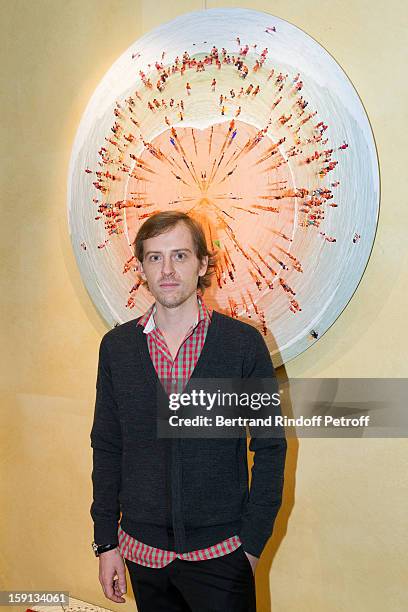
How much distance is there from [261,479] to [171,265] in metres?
0.51

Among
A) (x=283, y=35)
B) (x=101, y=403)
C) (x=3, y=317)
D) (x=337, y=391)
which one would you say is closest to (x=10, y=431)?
(x=3, y=317)

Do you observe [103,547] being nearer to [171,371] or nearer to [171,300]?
[171,371]

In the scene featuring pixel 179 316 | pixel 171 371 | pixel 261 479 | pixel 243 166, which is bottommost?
pixel 261 479

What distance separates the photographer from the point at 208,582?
1.39m

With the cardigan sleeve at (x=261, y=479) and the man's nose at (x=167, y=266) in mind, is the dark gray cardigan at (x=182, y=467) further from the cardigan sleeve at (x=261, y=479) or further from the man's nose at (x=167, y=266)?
the man's nose at (x=167, y=266)

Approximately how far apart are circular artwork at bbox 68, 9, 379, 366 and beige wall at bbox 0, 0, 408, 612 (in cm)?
6

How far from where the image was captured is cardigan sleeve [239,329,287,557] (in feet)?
4.59

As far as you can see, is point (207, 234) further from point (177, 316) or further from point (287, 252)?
point (177, 316)

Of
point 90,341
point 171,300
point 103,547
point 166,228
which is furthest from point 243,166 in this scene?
point 103,547

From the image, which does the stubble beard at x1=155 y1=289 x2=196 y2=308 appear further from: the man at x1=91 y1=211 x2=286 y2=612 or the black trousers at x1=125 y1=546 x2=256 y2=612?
the black trousers at x1=125 y1=546 x2=256 y2=612

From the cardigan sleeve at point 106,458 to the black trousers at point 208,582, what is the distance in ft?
0.49

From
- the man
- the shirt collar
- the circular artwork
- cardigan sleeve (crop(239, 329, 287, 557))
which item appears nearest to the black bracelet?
the man

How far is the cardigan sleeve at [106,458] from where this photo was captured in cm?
151

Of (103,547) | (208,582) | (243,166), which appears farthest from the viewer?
(243,166)
